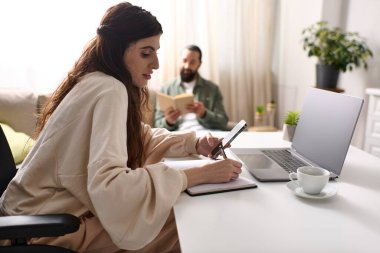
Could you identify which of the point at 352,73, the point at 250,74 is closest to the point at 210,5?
the point at 250,74

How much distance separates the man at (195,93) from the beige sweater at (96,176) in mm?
1721

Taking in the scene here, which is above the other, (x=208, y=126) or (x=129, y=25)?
(x=129, y=25)

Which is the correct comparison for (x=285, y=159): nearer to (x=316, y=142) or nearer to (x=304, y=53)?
(x=316, y=142)

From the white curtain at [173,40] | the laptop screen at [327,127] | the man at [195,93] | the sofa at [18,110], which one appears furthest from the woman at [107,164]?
the white curtain at [173,40]

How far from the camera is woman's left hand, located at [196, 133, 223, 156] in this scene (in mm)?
1328

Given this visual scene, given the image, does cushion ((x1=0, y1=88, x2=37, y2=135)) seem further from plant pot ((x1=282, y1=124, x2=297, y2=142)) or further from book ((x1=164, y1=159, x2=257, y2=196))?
book ((x1=164, y1=159, x2=257, y2=196))

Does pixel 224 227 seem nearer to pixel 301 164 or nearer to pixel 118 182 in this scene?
pixel 118 182

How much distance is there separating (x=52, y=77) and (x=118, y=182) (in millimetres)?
2484

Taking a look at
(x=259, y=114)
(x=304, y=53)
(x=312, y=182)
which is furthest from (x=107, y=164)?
(x=304, y=53)

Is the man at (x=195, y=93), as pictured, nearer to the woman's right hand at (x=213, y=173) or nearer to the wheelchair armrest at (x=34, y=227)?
the woman's right hand at (x=213, y=173)

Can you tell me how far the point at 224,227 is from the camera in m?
0.77

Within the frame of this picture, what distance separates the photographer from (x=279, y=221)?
2.63ft

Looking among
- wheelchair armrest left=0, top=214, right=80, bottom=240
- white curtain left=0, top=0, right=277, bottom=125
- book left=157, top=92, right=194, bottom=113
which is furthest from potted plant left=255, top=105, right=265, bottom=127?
wheelchair armrest left=0, top=214, right=80, bottom=240

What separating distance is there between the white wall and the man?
3.08ft
